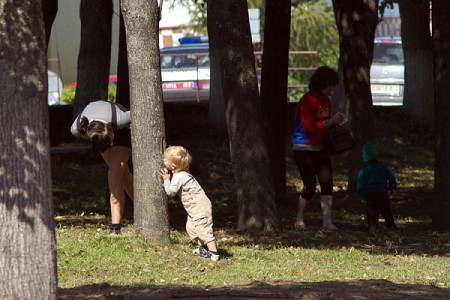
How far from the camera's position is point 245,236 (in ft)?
34.5

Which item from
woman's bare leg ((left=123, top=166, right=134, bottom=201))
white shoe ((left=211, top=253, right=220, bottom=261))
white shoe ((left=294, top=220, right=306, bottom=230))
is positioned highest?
woman's bare leg ((left=123, top=166, right=134, bottom=201))

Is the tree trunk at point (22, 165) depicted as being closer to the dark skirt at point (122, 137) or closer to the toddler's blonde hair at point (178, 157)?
the toddler's blonde hair at point (178, 157)

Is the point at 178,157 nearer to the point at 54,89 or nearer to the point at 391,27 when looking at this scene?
the point at 54,89

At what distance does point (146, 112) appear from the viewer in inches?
359

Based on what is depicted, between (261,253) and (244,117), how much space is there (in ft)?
5.19

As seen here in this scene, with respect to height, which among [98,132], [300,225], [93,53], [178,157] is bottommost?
[300,225]

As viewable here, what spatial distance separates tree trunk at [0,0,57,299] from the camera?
226 inches

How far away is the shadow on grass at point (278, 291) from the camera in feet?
23.1

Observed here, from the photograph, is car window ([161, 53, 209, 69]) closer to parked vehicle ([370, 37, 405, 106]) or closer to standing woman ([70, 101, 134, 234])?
parked vehicle ([370, 37, 405, 106])

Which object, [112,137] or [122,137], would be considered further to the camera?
[122,137]

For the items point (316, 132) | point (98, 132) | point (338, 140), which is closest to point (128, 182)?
point (98, 132)

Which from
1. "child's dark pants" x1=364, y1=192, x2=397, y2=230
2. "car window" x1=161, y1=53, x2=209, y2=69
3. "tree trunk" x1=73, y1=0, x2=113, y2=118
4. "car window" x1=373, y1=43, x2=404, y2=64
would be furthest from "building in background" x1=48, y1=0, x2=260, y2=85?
"child's dark pants" x1=364, y1=192, x2=397, y2=230

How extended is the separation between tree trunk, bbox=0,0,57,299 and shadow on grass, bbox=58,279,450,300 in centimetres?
124

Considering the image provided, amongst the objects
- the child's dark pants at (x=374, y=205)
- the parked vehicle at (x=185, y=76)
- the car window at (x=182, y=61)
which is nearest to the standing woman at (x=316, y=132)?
the child's dark pants at (x=374, y=205)
